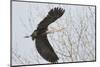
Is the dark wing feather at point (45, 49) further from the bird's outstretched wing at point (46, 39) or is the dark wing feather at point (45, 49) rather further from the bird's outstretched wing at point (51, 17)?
the bird's outstretched wing at point (51, 17)

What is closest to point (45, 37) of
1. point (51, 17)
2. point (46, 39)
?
A: point (46, 39)

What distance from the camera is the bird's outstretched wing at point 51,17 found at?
95.8 inches

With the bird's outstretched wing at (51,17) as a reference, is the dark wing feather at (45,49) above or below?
below

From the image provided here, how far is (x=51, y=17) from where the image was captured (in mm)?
2475

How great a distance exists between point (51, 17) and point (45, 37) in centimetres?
24

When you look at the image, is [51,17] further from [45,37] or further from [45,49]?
[45,49]

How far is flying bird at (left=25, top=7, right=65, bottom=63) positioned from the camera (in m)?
2.41

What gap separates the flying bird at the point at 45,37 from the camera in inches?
95.0

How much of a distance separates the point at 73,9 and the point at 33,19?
0.51 m

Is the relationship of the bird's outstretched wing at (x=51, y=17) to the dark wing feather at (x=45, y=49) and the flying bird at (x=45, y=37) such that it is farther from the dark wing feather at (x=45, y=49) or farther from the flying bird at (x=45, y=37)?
the dark wing feather at (x=45, y=49)

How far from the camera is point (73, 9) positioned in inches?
101

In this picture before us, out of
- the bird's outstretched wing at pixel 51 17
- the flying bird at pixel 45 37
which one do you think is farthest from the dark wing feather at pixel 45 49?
the bird's outstretched wing at pixel 51 17

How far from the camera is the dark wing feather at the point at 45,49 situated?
242 centimetres

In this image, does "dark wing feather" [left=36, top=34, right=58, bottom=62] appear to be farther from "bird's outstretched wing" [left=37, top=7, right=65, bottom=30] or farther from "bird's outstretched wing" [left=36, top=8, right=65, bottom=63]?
"bird's outstretched wing" [left=37, top=7, right=65, bottom=30]
